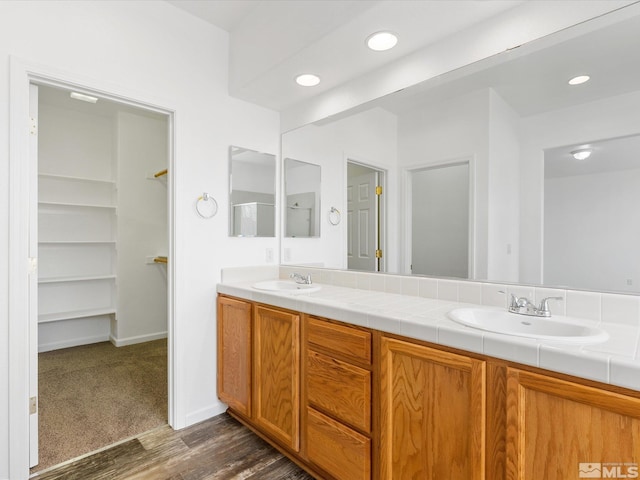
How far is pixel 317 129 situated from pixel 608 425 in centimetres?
215

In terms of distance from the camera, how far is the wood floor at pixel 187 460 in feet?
5.51

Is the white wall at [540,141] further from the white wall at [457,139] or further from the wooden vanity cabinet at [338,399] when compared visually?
the wooden vanity cabinet at [338,399]

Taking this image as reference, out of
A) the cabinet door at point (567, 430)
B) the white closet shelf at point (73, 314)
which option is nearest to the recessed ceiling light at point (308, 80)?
the cabinet door at point (567, 430)

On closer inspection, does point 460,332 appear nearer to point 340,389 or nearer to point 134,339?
Answer: point 340,389

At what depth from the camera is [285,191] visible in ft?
8.65

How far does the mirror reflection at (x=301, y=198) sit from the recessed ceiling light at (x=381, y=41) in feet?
3.07

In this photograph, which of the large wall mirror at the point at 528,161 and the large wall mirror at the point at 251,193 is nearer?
the large wall mirror at the point at 528,161

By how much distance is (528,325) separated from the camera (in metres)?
1.32

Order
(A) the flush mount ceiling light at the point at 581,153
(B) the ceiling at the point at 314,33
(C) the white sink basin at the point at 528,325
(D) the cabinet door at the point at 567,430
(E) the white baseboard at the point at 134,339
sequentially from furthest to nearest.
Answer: (E) the white baseboard at the point at 134,339 < (B) the ceiling at the point at 314,33 < (A) the flush mount ceiling light at the point at 581,153 < (C) the white sink basin at the point at 528,325 < (D) the cabinet door at the point at 567,430

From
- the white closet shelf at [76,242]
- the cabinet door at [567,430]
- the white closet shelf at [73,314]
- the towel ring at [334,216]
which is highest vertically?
the towel ring at [334,216]

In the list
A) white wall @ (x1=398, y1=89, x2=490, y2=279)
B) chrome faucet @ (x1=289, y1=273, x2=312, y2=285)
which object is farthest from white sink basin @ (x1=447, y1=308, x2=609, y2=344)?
chrome faucet @ (x1=289, y1=273, x2=312, y2=285)

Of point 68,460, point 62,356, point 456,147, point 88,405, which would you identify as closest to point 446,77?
point 456,147

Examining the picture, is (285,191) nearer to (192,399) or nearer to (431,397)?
(192,399)

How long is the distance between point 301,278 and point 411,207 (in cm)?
93
